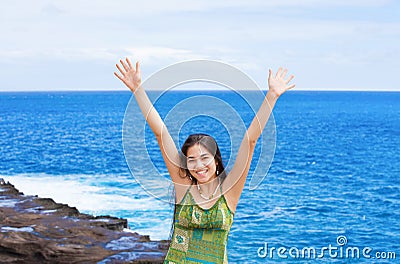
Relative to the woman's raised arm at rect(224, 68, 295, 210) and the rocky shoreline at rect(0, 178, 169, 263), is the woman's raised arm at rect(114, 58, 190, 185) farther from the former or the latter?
the rocky shoreline at rect(0, 178, 169, 263)

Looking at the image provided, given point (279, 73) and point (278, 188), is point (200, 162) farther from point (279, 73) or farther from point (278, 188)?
point (278, 188)

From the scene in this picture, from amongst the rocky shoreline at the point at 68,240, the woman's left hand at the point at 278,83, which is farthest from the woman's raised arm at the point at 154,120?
the rocky shoreline at the point at 68,240

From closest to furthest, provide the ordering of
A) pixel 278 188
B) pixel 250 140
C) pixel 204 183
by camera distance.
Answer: pixel 250 140
pixel 204 183
pixel 278 188

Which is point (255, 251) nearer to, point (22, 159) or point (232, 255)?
point (232, 255)

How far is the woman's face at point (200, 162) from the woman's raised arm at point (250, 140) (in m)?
0.11

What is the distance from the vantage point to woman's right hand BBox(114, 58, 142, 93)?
3.19 metres

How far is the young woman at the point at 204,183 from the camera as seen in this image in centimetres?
302

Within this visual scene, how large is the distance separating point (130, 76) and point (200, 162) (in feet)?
2.06

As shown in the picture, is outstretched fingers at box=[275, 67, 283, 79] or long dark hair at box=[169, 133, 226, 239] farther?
outstretched fingers at box=[275, 67, 283, 79]

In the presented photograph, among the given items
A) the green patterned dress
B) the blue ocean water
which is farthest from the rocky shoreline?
the green patterned dress

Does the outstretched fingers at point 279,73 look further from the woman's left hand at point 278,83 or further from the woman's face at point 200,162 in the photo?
the woman's face at point 200,162

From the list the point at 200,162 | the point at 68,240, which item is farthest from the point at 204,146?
the point at 68,240

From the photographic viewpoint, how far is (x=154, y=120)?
123 inches

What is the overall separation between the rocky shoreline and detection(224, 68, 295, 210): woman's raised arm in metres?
9.03
